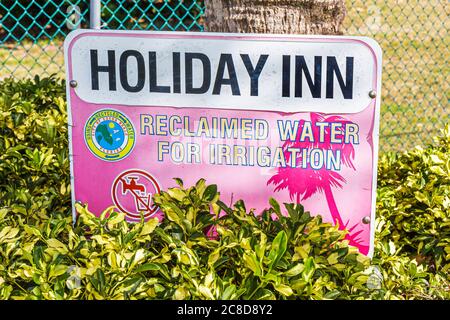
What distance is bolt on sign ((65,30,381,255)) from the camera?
254cm

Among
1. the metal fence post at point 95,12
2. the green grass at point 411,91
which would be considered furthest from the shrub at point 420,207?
the green grass at point 411,91

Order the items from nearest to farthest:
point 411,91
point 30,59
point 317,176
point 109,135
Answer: point 317,176 < point 109,135 < point 411,91 < point 30,59

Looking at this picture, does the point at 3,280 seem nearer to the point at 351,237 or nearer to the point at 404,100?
the point at 351,237

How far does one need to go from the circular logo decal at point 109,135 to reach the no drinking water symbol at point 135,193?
0.09 meters

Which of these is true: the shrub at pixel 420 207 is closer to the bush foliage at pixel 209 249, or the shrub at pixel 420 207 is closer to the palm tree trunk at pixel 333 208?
the bush foliage at pixel 209 249

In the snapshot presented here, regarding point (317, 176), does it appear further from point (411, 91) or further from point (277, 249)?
point (411, 91)

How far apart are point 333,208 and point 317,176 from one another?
15 cm

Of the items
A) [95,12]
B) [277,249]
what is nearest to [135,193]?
[277,249]

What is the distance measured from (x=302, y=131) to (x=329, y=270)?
55cm

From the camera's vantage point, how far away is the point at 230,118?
2609 millimetres

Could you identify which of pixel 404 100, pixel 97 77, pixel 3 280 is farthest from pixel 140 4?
pixel 3 280

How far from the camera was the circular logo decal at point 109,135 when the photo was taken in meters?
2.70

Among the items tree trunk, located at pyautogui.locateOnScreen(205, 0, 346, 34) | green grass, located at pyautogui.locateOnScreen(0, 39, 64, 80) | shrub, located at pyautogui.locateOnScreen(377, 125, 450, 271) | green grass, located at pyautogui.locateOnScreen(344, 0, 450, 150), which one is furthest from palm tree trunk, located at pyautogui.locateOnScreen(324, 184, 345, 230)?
green grass, located at pyautogui.locateOnScreen(0, 39, 64, 80)

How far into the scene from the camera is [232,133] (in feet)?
8.56
